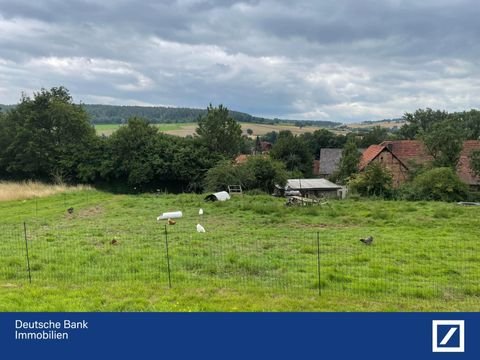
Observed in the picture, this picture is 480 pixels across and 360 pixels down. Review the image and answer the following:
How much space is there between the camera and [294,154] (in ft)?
196

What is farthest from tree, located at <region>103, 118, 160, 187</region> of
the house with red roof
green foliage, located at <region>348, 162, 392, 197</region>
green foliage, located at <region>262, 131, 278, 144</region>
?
green foliage, located at <region>262, 131, 278, 144</region>

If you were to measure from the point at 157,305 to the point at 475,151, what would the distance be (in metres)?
36.0

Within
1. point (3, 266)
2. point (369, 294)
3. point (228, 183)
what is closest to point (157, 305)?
point (369, 294)

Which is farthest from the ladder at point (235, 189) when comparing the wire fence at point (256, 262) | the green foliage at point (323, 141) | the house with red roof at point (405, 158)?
the green foliage at point (323, 141)

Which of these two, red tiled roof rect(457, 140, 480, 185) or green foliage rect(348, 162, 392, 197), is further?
red tiled roof rect(457, 140, 480, 185)

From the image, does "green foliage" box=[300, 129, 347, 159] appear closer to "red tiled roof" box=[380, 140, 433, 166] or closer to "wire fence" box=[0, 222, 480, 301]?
"red tiled roof" box=[380, 140, 433, 166]

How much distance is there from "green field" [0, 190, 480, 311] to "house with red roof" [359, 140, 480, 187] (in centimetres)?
2462

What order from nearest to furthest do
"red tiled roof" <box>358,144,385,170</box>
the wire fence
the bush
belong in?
the wire fence, the bush, "red tiled roof" <box>358,144,385,170</box>

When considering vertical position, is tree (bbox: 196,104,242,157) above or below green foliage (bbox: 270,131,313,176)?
above

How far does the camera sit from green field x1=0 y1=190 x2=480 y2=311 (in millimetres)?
6797

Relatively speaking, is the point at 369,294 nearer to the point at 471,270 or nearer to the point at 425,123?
the point at 471,270

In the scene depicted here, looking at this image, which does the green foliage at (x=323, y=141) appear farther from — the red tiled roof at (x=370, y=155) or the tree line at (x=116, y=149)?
the tree line at (x=116, y=149)

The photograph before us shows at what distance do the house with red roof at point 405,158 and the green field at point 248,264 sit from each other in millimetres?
24620
